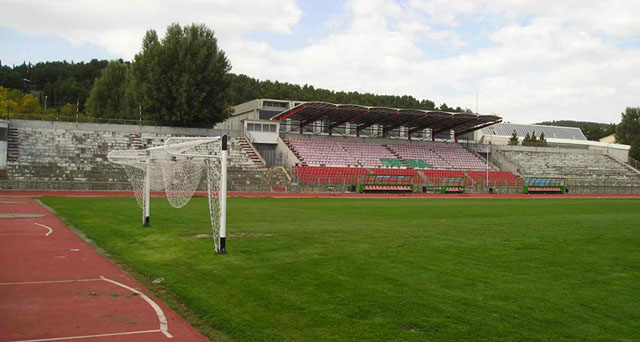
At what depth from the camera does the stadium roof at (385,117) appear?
60.5m

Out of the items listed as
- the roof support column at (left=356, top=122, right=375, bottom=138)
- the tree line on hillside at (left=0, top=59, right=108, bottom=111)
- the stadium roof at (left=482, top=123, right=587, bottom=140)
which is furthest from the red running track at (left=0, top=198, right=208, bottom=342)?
the tree line on hillside at (left=0, top=59, right=108, bottom=111)

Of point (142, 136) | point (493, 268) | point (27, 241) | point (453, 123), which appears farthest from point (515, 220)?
point (453, 123)

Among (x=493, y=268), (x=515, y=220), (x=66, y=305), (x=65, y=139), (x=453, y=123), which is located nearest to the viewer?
(x=66, y=305)

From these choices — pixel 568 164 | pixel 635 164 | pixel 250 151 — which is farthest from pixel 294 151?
pixel 635 164

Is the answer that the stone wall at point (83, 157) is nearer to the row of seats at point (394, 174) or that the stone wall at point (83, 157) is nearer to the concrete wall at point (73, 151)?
the concrete wall at point (73, 151)

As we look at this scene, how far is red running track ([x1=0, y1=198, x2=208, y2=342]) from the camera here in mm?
7359

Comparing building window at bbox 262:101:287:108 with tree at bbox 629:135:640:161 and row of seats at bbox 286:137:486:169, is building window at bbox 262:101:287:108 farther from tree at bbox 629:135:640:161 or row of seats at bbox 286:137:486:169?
tree at bbox 629:135:640:161

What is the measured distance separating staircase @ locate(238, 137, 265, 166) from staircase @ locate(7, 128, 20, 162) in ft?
68.9

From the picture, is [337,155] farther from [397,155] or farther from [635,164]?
[635,164]

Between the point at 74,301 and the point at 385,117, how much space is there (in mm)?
58425

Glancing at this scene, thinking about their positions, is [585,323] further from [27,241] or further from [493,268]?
[27,241]

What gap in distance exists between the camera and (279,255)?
42.4 feet

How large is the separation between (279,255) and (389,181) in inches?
1619

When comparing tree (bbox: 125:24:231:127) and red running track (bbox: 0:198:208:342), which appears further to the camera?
tree (bbox: 125:24:231:127)
